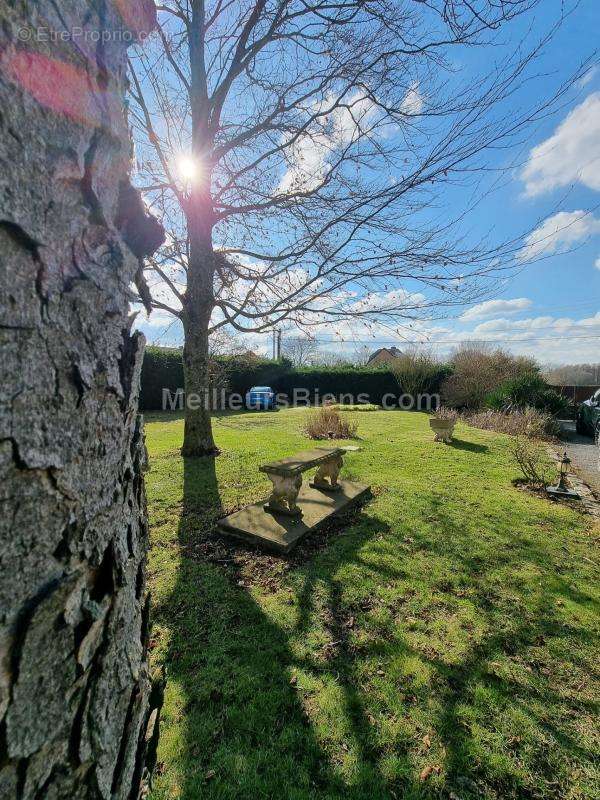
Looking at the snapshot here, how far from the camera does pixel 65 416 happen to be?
555mm

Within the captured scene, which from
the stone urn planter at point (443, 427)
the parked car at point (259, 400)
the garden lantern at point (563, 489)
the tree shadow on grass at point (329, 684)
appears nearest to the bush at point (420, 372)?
the parked car at point (259, 400)

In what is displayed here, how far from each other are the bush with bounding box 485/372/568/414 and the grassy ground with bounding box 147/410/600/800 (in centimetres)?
851

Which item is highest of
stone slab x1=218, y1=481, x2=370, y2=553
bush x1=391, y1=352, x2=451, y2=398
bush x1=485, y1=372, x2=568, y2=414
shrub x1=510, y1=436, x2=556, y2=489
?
bush x1=391, y1=352, x2=451, y2=398

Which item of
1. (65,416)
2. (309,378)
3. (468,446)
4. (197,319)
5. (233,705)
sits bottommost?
(233,705)

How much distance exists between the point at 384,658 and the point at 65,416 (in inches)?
104

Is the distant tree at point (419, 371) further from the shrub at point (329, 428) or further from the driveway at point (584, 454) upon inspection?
the shrub at point (329, 428)

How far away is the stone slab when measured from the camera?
12.1 ft

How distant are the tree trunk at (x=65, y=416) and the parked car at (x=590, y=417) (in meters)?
12.0

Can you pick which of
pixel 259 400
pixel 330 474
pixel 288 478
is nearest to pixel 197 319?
pixel 330 474

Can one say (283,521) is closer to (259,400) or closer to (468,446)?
(468,446)

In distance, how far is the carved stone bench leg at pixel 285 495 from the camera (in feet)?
13.0

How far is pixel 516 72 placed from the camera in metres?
3.03

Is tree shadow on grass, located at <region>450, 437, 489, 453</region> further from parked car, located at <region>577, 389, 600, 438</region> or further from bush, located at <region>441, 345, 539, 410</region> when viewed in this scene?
bush, located at <region>441, 345, 539, 410</region>

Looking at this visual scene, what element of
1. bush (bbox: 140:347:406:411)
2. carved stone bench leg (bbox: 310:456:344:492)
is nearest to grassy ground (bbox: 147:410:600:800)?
carved stone bench leg (bbox: 310:456:344:492)
